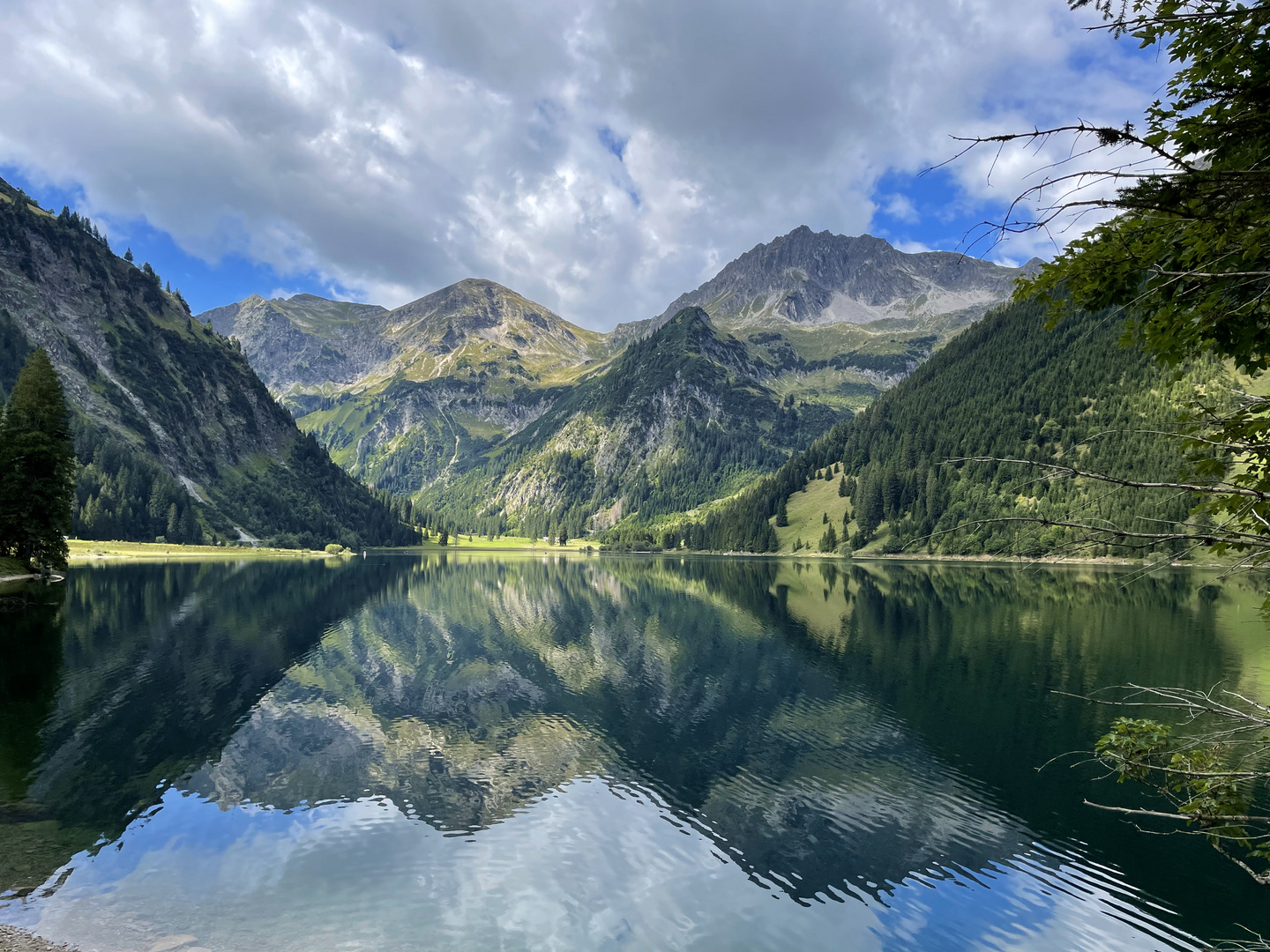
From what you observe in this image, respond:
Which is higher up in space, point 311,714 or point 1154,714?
point 1154,714

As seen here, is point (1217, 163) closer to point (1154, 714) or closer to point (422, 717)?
point (1154, 714)

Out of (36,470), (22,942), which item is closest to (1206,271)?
(22,942)

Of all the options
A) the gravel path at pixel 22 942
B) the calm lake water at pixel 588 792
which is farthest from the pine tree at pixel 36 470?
the gravel path at pixel 22 942

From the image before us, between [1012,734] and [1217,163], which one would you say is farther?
[1012,734]

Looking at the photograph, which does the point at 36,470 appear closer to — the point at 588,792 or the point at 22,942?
the point at 22,942

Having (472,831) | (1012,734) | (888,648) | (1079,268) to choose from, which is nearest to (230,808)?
(472,831)

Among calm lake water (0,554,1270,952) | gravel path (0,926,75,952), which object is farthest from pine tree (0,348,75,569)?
gravel path (0,926,75,952)

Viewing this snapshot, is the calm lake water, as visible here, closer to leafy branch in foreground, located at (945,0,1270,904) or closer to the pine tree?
leafy branch in foreground, located at (945,0,1270,904)

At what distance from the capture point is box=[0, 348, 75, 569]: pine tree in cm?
7488

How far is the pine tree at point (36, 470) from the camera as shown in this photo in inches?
2948

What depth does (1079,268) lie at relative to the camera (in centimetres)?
1092

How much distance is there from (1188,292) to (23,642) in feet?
251

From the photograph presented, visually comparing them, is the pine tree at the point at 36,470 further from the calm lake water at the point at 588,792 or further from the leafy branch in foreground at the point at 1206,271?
the leafy branch in foreground at the point at 1206,271

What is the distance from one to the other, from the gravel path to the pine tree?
75658 millimetres
